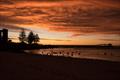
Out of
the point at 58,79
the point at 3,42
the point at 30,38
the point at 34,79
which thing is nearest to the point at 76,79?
the point at 58,79

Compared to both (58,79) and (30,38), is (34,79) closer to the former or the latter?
(58,79)

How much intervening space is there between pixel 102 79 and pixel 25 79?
13.7 feet

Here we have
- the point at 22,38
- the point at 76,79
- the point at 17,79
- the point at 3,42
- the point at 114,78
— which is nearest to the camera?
the point at 17,79

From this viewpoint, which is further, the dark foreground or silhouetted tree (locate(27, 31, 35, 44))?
silhouetted tree (locate(27, 31, 35, 44))

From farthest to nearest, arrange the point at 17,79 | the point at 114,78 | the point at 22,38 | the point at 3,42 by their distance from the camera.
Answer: the point at 22,38, the point at 3,42, the point at 114,78, the point at 17,79

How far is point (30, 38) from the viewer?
15038 centimetres

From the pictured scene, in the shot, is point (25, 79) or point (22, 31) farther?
point (22, 31)

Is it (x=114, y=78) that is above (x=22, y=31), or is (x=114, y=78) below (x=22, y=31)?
below

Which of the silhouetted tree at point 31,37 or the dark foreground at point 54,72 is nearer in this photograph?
the dark foreground at point 54,72

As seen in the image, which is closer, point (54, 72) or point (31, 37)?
point (54, 72)

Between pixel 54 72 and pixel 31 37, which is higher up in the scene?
pixel 31 37

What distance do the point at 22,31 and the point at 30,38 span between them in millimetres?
6692

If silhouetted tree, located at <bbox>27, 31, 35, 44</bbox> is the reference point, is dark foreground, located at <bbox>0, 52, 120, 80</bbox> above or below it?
below

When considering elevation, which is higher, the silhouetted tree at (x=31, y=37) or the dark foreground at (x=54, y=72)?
the silhouetted tree at (x=31, y=37)
